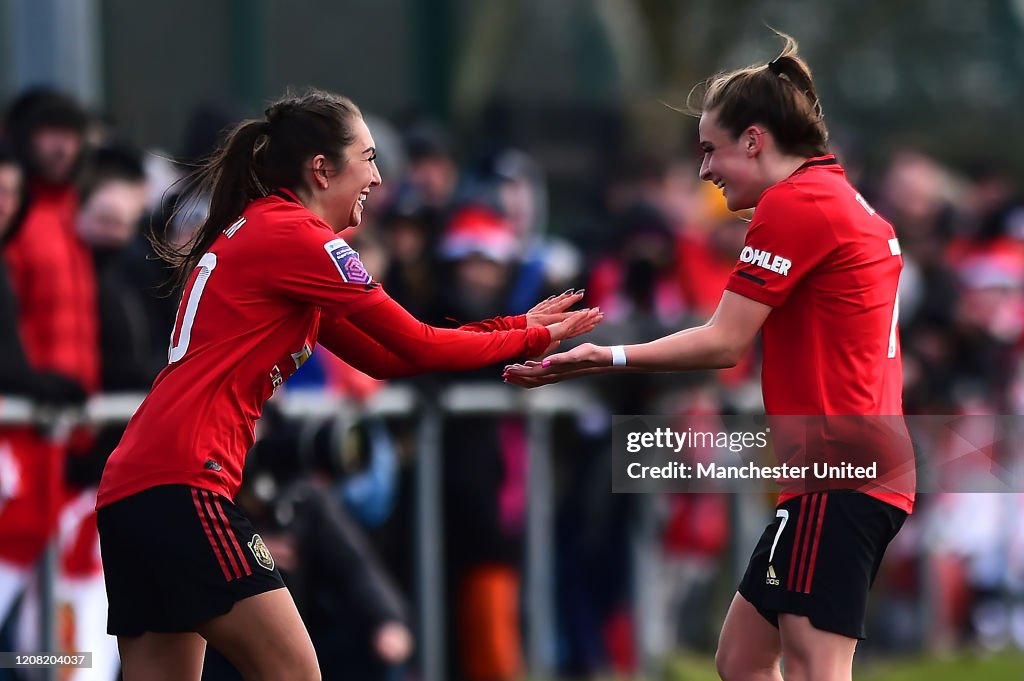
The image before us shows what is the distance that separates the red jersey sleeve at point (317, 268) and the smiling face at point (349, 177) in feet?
0.52

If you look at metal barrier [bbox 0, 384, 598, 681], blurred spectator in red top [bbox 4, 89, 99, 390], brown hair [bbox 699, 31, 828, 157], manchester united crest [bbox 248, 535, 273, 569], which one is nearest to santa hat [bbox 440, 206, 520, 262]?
metal barrier [bbox 0, 384, 598, 681]

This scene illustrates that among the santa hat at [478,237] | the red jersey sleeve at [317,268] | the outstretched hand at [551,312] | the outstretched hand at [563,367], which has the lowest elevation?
the outstretched hand at [563,367]

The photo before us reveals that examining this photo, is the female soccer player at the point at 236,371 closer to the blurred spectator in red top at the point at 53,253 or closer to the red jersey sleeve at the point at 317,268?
the red jersey sleeve at the point at 317,268

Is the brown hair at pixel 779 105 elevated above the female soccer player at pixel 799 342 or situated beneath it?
elevated above

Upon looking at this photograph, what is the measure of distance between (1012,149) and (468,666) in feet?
42.3

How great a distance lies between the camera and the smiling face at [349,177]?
5.27 m

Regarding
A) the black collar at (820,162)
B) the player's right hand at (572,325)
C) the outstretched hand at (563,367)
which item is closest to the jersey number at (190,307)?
the outstretched hand at (563,367)

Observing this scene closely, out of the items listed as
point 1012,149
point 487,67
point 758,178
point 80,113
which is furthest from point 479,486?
point 1012,149

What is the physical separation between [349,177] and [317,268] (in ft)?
1.16

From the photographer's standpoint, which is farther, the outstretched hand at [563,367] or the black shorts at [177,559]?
the outstretched hand at [563,367]

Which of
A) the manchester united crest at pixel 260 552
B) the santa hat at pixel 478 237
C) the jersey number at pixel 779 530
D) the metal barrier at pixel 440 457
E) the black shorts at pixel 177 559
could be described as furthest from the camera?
the santa hat at pixel 478 237

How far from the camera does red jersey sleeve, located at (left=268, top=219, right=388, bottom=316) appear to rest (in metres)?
5.05

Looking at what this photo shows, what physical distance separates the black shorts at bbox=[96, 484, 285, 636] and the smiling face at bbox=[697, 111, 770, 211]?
1703mm

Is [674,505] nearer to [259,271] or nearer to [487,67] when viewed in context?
[259,271]
